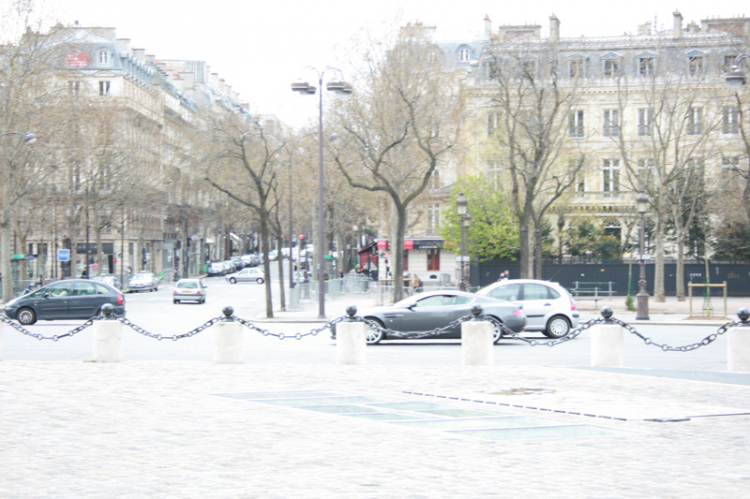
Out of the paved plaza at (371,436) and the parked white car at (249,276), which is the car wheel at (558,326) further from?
the parked white car at (249,276)

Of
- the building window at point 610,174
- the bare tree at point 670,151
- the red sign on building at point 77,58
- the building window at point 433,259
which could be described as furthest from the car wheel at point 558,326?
the building window at point 433,259

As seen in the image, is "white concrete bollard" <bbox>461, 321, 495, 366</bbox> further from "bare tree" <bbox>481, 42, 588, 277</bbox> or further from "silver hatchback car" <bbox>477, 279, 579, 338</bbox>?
"bare tree" <bbox>481, 42, 588, 277</bbox>

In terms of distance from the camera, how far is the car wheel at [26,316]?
2984 centimetres

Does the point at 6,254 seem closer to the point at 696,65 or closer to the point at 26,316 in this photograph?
the point at 26,316

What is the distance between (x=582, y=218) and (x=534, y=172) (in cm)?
2039

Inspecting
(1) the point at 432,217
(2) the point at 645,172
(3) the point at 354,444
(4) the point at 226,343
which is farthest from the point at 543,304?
(1) the point at 432,217

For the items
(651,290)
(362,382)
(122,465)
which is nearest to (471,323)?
(362,382)

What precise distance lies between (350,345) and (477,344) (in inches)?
91.3

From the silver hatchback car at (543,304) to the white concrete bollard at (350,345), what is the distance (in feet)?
27.4

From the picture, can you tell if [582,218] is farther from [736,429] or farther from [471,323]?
[736,429]

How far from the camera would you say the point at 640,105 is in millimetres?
58906

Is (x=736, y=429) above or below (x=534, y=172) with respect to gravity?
below

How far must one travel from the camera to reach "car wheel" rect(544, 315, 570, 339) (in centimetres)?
2359

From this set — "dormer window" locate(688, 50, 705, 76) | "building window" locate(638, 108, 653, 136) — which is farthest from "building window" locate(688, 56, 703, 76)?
"building window" locate(638, 108, 653, 136)
